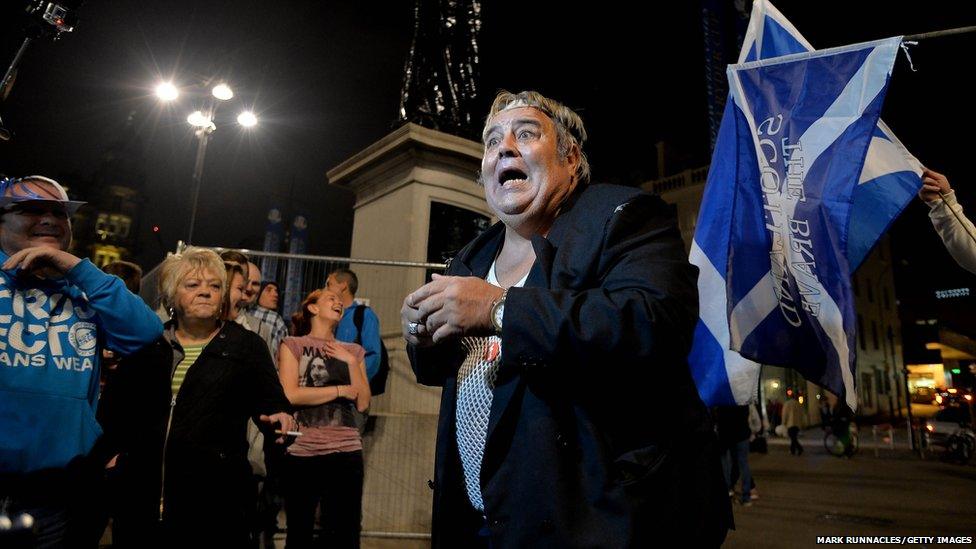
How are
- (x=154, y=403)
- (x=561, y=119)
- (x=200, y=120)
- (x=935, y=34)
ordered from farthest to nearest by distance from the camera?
(x=200, y=120), (x=154, y=403), (x=935, y=34), (x=561, y=119)

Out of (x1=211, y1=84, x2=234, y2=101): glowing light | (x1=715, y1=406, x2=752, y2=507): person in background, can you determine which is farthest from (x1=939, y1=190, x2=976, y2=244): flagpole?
(x1=211, y1=84, x2=234, y2=101): glowing light

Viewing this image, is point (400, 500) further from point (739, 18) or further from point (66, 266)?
point (739, 18)

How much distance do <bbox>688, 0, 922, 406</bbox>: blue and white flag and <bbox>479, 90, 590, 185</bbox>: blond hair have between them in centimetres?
154

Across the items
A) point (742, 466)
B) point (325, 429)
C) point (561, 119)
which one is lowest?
point (742, 466)

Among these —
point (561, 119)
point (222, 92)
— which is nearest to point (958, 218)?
point (561, 119)

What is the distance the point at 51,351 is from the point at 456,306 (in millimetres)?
2205

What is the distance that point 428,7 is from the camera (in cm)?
701

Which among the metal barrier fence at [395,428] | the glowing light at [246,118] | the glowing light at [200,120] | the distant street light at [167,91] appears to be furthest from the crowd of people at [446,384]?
the glowing light at [246,118]

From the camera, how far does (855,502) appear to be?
9.23m

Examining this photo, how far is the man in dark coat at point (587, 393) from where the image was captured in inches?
48.8

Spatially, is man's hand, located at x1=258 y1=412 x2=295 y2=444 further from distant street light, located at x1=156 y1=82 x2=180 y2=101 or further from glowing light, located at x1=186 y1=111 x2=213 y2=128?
distant street light, located at x1=156 y1=82 x2=180 y2=101

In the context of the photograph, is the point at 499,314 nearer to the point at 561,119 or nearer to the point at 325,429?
the point at 561,119

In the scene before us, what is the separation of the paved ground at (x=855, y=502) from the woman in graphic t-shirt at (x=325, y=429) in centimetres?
453

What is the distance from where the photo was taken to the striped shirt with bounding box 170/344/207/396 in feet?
11.2
